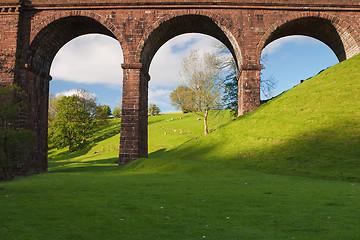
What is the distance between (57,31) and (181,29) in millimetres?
9072

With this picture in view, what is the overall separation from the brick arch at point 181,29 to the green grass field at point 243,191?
6140 millimetres

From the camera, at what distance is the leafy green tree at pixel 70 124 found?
46688mm

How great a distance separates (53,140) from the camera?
47031 mm

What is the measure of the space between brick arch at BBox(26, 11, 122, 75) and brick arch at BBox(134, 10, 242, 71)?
1926 mm

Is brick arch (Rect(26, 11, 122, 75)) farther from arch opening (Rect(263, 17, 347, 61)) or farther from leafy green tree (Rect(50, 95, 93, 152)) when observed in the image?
leafy green tree (Rect(50, 95, 93, 152))

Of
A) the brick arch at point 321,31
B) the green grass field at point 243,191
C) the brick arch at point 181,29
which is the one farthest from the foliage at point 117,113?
the brick arch at point 321,31

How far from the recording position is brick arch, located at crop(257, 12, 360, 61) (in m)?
19.7

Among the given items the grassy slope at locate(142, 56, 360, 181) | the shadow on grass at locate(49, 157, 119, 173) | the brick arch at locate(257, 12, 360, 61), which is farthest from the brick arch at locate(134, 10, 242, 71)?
the shadow on grass at locate(49, 157, 119, 173)

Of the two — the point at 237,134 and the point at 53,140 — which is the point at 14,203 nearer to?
the point at 237,134

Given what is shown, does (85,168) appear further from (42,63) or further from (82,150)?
(82,150)

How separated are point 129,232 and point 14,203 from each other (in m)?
3.87

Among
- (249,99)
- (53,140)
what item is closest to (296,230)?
(249,99)

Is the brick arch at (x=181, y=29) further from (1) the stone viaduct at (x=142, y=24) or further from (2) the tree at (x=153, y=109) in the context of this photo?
(2) the tree at (x=153, y=109)

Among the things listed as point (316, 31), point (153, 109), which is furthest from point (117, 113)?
point (316, 31)
